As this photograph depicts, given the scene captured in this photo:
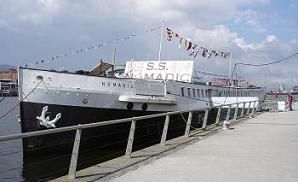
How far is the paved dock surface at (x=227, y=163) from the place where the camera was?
8.34m

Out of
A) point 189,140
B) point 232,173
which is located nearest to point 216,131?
point 189,140

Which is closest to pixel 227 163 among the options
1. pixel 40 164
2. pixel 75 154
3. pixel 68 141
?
pixel 75 154

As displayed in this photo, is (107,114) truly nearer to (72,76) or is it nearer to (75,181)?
(72,76)

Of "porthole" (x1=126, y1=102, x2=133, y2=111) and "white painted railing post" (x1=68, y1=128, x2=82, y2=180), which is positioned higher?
"porthole" (x1=126, y1=102, x2=133, y2=111)

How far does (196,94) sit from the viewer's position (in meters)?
26.5

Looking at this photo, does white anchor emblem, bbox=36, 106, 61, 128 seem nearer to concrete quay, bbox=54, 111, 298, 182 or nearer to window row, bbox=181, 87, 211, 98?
concrete quay, bbox=54, 111, 298, 182

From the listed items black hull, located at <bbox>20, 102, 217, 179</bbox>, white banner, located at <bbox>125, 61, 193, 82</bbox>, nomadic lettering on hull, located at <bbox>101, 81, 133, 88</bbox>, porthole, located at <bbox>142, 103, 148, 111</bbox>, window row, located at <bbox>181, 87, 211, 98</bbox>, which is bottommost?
black hull, located at <bbox>20, 102, 217, 179</bbox>

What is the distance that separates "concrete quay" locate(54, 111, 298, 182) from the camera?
834 cm

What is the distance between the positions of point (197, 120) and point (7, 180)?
12.3 m

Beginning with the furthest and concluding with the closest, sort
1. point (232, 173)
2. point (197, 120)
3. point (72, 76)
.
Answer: point (197, 120) → point (72, 76) → point (232, 173)

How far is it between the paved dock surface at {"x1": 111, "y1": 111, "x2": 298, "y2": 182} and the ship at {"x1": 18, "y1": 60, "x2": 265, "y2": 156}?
4877mm

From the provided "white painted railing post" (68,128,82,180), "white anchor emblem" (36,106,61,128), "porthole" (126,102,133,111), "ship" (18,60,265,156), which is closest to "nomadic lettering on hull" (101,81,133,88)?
"ship" (18,60,265,156)

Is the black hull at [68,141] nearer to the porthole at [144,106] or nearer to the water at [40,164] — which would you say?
the water at [40,164]

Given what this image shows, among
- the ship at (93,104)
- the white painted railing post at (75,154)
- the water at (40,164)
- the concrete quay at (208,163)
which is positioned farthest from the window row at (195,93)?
the white painted railing post at (75,154)
